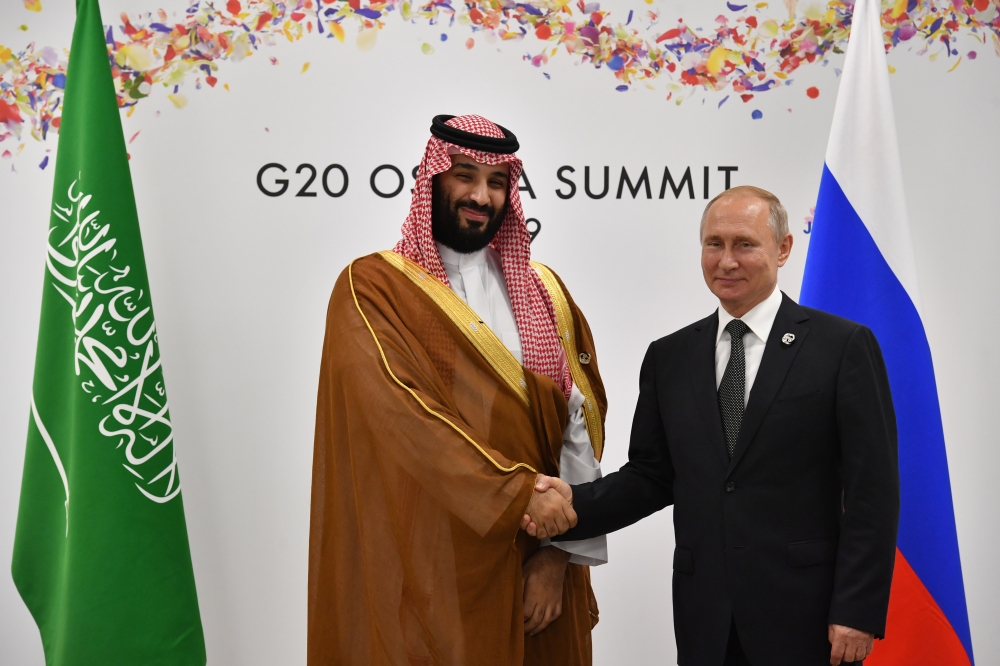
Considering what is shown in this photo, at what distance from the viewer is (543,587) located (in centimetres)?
217

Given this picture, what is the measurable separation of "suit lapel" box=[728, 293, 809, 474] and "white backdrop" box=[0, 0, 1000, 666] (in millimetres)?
1274

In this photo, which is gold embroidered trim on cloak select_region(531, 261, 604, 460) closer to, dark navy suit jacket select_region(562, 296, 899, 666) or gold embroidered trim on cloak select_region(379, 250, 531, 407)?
gold embroidered trim on cloak select_region(379, 250, 531, 407)

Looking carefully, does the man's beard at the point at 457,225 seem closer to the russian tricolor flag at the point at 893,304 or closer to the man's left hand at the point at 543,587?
the man's left hand at the point at 543,587

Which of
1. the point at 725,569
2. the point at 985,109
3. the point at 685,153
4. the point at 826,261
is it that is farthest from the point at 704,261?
the point at 985,109

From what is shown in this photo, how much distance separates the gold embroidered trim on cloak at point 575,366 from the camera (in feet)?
7.77

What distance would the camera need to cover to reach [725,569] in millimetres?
1942

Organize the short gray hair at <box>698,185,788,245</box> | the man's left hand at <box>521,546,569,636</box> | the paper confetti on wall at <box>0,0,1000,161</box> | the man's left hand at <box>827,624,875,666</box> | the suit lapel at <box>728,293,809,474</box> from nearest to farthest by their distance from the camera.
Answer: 1. the man's left hand at <box>827,624,875,666</box>
2. the suit lapel at <box>728,293,809,474</box>
3. the short gray hair at <box>698,185,788,245</box>
4. the man's left hand at <box>521,546,569,636</box>
5. the paper confetti on wall at <box>0,0,1000,161</box>

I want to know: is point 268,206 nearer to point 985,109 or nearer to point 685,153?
point 685,153

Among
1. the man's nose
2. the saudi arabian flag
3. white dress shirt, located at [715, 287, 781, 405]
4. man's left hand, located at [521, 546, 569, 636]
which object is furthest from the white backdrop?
white dress shirt, located at [715, 287, 781, 405]

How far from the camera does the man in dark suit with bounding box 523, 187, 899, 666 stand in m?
1.85

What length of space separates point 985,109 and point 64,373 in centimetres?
343

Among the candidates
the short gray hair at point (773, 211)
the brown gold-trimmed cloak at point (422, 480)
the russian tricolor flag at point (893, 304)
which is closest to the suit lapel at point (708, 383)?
the short gray hair at point (773, 211)

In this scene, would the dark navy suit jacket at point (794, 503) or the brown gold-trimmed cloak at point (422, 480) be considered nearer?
the dark navy suit jacket at point (794, 503)

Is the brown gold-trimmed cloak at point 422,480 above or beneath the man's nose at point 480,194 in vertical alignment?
beneath
